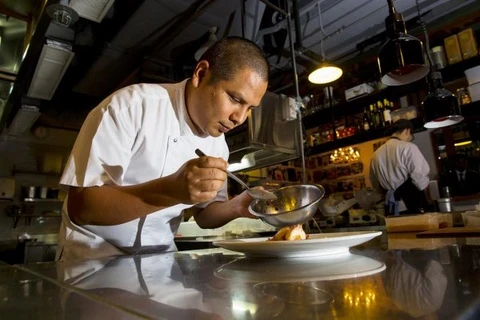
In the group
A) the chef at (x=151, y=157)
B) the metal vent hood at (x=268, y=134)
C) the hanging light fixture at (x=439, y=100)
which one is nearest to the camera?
the chef at (x=151, y=157)

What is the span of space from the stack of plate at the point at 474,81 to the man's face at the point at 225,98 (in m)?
2.87

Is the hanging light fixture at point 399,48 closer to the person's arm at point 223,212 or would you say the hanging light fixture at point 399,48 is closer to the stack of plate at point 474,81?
the person's arm at point 223,212

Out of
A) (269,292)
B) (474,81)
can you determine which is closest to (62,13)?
(269,292)

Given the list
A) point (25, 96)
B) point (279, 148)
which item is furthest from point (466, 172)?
point (25, 96)

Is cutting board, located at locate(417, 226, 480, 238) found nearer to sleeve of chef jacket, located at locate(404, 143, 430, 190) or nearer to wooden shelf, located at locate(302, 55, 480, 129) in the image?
wooden shelf, located at locate(302, 55, 480, 129)

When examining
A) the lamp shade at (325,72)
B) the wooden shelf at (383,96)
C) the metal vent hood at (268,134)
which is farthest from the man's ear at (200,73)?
the wooden shelf at (383,96)

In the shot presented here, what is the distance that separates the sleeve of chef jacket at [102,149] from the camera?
988mm

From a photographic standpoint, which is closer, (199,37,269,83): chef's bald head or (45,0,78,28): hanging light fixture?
(199,37,269,83): chef's bald head

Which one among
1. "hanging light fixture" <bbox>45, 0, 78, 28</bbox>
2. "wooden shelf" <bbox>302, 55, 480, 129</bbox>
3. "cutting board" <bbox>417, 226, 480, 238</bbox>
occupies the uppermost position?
"hanging light fixture" <bbox>45, 0, 78, 28</bbox>

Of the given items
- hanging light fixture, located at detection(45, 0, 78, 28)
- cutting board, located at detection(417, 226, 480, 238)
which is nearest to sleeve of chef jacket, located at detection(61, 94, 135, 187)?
cutting board, located at detection(417, 226, 480, 238)

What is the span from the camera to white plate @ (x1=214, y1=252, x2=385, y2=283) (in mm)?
506

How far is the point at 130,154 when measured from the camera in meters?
1.14

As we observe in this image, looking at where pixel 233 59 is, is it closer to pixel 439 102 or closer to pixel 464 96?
pixel 439 102

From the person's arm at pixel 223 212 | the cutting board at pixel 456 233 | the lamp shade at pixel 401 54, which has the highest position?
the lamp shade at pixel 401 54
